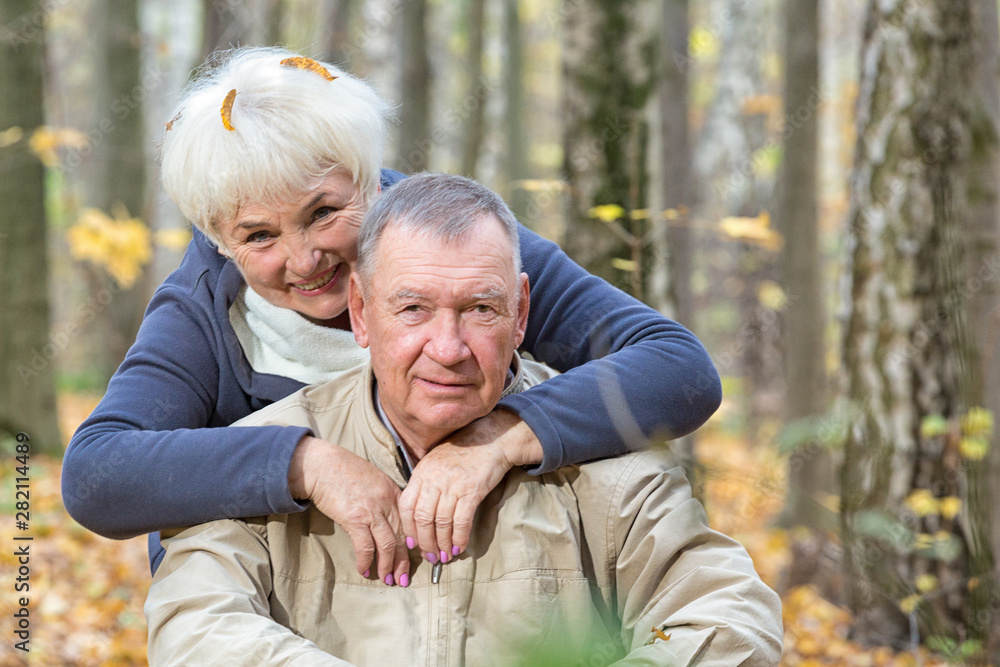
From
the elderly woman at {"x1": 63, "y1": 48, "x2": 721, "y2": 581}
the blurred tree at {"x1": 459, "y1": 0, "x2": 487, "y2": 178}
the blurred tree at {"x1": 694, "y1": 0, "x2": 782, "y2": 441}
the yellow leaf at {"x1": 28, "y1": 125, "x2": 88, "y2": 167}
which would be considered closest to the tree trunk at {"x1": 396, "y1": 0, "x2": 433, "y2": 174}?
the blurred tree at {"x1": 459, "y1": 0, "x2": 487, "y2": 178}

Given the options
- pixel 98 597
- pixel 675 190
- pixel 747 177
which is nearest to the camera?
pixel 675 190

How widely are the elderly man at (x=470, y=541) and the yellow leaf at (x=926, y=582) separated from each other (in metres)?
3.01

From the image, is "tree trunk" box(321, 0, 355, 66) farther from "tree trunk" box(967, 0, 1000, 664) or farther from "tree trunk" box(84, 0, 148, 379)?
"tree trunk" box(967, 0, 1000, 664)

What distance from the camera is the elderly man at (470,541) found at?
2.15m

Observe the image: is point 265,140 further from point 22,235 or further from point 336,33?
point 336,33

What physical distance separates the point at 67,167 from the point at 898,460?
8398 millimetres

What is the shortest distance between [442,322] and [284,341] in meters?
0.66

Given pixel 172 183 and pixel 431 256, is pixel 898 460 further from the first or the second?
pixel 172 183

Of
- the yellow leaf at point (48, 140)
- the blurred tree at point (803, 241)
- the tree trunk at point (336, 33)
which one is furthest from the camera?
the tree trunk at point (336, 33)

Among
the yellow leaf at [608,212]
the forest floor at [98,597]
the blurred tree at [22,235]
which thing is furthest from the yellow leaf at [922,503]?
the blurred tree at [22,235]

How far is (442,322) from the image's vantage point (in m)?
2.17

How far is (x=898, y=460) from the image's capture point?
4.82 meters

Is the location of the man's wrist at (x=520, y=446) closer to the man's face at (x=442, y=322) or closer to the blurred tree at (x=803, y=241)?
the man's face at (x=442, y=322)

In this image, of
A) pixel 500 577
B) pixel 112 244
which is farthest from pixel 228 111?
pixel 112 244
